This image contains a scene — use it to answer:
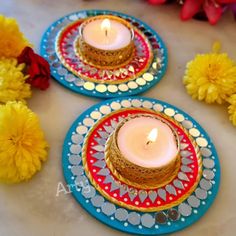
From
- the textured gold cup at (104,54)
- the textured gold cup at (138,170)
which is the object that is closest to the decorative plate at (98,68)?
the textured gold cup at (104,54)

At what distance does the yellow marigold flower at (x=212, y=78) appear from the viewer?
0.64 metres

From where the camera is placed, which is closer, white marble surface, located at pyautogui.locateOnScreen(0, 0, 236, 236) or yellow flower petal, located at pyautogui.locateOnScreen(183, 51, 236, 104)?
white marble surface, located at pyautogui.locateOnScreen(0, 0, 236, 236)

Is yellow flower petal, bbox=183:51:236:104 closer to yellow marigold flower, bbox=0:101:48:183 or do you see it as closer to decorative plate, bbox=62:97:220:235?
decorative plate, bbox=62:97:220:235

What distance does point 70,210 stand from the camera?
507 millimetres

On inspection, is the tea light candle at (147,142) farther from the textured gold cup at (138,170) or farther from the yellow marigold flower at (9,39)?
the yellow marigold flower at (9,39)

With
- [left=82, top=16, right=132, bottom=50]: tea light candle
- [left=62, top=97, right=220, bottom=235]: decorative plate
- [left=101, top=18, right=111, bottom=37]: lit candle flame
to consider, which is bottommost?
[left=62, top=97, right=220, bottom=235]: decorative plate

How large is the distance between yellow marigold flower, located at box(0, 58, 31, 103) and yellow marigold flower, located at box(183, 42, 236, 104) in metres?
0.26

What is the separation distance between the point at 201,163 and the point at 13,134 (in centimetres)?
25

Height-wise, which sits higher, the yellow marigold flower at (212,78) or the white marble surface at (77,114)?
the yellow marigold flower at (212,78)

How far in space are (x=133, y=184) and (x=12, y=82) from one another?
0.73 feet

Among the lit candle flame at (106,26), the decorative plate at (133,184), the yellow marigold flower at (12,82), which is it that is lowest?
the decorative plate at (133,184)

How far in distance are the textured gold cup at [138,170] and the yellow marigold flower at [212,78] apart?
128mm

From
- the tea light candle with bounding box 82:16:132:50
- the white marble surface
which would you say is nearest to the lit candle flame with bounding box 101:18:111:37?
the tea light candle with bounding box 82:16:132:50

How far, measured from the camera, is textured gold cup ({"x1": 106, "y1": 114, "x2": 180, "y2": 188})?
1.70ft
